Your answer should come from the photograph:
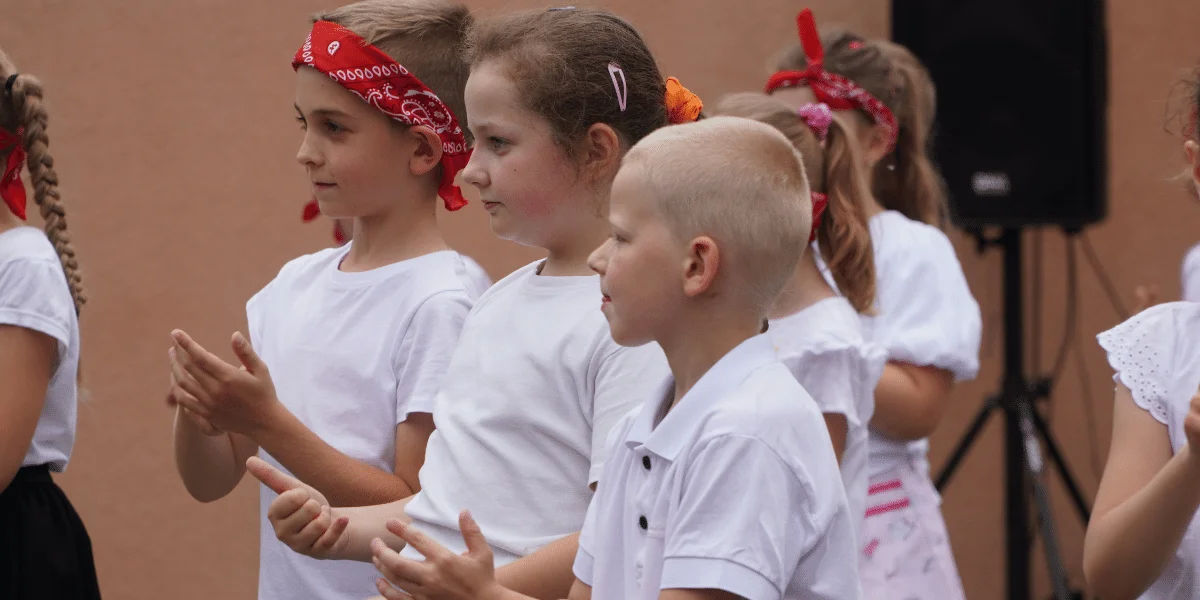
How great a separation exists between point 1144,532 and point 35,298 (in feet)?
5.00

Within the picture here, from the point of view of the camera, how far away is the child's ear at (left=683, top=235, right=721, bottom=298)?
129 centimetres

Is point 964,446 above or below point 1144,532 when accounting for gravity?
below

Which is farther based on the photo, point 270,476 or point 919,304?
point 919,304

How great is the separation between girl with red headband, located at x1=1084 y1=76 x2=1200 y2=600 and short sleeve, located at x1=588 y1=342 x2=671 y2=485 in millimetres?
540

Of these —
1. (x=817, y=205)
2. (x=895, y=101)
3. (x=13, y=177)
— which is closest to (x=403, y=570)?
(x=817, y=205)

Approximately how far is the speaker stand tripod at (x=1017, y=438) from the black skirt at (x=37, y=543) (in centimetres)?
206

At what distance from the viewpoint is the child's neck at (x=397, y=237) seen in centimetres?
189

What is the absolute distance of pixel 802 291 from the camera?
2.00 meters

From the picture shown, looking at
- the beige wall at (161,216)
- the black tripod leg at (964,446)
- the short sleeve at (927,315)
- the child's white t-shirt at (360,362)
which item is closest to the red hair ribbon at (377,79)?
the child's white t-shirt at (360,362)

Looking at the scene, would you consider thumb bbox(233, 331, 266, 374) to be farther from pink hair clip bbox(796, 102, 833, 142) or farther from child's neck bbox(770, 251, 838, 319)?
pink hair clip bbox(796, 102, 833, 142)

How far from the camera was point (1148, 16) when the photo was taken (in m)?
4.16

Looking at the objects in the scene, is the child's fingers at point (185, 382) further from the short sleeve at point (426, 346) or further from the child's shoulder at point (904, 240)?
the child's shoulder at point (904, 240)

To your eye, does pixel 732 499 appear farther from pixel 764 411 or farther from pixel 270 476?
pixel 270 476

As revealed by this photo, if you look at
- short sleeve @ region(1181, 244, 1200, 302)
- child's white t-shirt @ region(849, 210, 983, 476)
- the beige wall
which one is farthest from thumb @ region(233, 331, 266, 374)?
the beige wall
